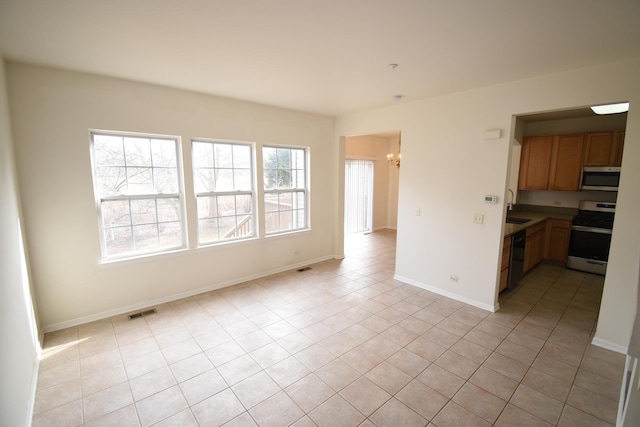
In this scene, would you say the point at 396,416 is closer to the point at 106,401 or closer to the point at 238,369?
the point at 238,369

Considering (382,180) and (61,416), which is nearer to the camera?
(61,416)

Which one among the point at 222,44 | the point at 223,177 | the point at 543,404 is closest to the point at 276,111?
the point at 223,177

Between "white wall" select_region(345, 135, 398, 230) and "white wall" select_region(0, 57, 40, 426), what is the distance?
21.4 feet

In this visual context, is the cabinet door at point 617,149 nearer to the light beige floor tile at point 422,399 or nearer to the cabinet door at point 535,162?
the cabinet door at point 535,162

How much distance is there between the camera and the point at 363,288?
4.11 m

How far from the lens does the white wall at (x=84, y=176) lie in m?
2.72

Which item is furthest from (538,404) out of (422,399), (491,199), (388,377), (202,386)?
(202,386)

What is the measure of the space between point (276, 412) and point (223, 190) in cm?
296

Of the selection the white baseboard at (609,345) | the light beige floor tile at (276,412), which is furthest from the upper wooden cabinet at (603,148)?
the light beige floor tile at (276,412)

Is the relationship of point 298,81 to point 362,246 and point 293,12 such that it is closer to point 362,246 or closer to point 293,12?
point 293,12

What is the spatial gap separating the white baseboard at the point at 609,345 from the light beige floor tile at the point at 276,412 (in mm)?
2983

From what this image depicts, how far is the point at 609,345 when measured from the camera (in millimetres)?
2715

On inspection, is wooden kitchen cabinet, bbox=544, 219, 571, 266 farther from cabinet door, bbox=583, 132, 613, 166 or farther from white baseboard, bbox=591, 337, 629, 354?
white baseboard, bbox=591, 337, 629, 354

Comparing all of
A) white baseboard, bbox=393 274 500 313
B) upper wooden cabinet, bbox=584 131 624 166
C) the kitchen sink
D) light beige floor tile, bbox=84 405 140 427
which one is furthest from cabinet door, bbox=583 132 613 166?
light beige floor tile, bbox=84 405 140 427
